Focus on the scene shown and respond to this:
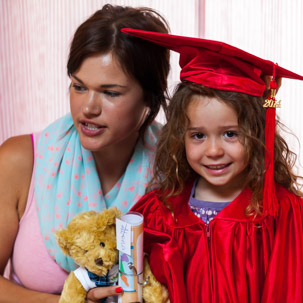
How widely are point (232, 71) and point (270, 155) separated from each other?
0.24m

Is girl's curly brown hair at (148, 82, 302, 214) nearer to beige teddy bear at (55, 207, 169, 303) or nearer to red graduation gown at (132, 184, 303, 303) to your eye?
red graduation gown at (132, 184, 303, 303)

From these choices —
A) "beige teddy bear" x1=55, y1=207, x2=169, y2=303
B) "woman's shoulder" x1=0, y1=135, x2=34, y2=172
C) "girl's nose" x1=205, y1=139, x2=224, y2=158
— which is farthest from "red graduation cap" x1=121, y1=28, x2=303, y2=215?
"woman's shoulder" x1=0, y1=135, x2=34, y2=172

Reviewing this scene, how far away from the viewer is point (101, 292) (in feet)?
4.15

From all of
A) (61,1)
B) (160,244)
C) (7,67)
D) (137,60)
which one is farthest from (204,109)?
(7,67)

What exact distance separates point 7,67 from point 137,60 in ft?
5.49

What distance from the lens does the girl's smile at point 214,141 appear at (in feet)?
4.36

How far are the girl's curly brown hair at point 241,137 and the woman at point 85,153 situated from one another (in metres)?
0.11

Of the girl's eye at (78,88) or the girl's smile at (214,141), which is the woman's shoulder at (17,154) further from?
the girl's smile at (214,141)

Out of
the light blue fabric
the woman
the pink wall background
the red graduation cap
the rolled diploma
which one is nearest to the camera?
the rolled diploma

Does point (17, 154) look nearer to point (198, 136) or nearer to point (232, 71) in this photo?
point (198, 136)

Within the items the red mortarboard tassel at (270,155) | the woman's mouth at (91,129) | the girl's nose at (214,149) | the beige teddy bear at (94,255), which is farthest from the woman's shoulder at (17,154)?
the red mortarboard tassel at (270,155)

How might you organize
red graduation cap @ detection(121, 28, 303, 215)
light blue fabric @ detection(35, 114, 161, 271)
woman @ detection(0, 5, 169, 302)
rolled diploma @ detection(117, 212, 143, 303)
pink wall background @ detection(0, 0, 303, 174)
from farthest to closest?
pink wall background @ detection(0, 0, 303, 174)
light blue fabric @ detection(35, 114, 161, 271)
woman @ detection(0, 5, 169, 302)
red graduation cap @ detection(121, 28, 303, 215)
rolled diploma @ detection(117, 212, 143, 303)

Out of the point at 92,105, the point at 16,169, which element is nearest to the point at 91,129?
the point at 92,105

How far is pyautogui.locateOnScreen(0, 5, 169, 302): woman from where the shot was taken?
55.7 inches
